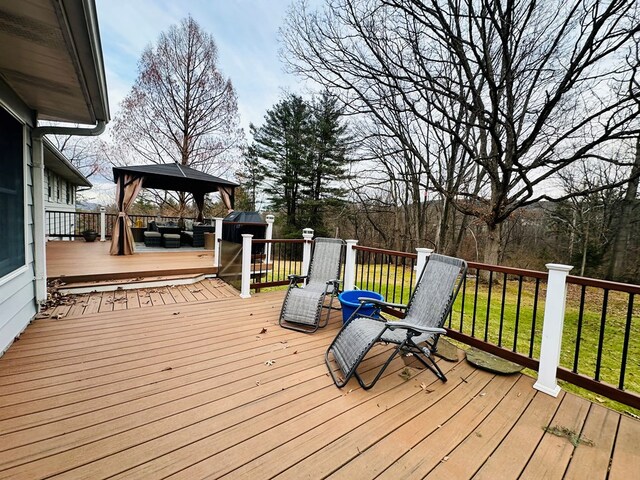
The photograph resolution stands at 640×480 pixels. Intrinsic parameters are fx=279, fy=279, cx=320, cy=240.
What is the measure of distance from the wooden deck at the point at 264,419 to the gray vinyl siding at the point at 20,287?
0.62ft

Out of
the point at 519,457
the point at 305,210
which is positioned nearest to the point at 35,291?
the point at 519,457

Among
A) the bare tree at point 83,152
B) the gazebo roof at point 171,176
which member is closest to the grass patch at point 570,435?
the gazebo roof at point 171,176

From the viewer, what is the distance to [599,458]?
67.0 inches

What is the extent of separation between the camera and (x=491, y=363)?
2795mm

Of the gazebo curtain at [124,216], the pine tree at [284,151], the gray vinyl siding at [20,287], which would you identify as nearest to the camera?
the gray vinyl siding at [20,287]

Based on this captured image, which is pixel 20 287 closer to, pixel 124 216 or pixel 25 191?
pixel 25 191

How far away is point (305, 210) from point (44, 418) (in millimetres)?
15776

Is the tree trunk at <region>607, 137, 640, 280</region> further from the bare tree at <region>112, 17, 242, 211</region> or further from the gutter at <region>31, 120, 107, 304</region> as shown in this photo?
the bare tree at <region>112, 17, 242, 211</region>

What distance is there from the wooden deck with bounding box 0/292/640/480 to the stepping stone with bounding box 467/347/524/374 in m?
0.09

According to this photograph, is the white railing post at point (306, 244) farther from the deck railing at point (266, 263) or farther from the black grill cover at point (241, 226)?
the black grill cover at point (241, 226)

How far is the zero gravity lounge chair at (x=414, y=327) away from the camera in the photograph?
2301 millimetres

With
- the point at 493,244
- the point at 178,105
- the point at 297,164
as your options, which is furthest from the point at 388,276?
the point at 178,105

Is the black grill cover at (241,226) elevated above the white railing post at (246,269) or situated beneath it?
elevated above

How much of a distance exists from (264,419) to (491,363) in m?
2.28
